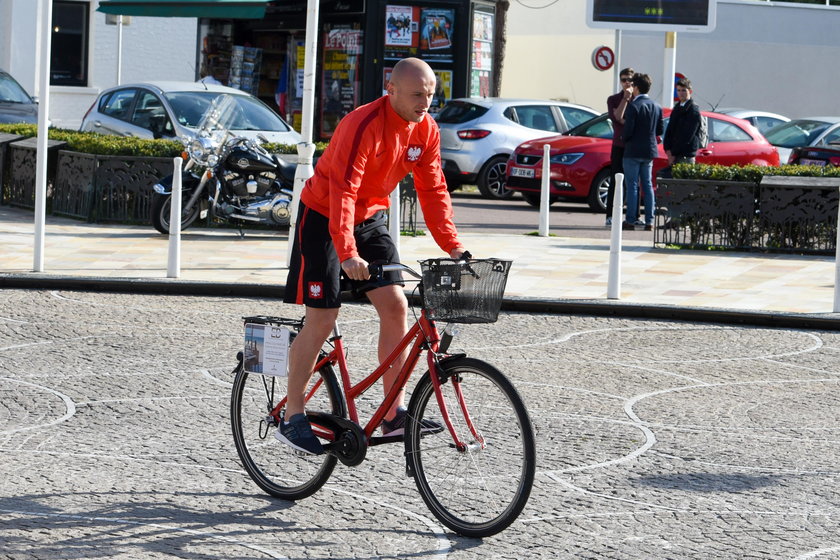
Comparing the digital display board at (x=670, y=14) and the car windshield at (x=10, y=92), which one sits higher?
the digital display board at (x=670, y=14)

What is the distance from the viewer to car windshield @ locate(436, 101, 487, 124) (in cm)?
2211

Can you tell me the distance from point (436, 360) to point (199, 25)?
23.5 meters

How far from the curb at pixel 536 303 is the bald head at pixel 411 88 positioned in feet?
19.6

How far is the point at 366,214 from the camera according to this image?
18.6 ft

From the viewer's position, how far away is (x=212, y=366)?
848 centimetres

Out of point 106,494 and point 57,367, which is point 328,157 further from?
point 57,367

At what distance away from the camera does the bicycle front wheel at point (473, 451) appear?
205 inches

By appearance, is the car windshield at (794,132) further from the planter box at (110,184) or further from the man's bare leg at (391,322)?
the man's bare leg at (391,322)

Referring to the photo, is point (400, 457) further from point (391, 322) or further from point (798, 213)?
point (798, 213)

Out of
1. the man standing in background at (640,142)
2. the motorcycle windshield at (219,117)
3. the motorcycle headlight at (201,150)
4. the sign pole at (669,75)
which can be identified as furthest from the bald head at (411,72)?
the sign pole at (669,75)

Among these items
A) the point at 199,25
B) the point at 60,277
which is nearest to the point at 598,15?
the point at 199,25

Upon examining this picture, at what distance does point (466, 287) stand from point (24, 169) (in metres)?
12.9

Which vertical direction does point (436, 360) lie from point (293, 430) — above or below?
above

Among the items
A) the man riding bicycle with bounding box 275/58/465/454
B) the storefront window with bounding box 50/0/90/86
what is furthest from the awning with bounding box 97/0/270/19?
the man riding bicycle with bounding box 275/58/465/454
